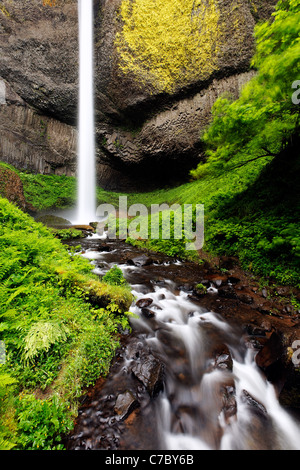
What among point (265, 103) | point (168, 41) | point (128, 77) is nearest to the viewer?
point (265, 103)

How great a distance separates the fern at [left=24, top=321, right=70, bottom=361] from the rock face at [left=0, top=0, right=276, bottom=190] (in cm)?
1939

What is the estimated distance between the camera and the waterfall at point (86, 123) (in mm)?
18781

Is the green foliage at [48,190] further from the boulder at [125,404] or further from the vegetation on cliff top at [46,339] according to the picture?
the boulder at [125,404]

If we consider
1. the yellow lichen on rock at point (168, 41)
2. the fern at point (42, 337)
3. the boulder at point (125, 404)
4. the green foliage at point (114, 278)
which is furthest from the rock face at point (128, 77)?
the boulder at point (125, 404)

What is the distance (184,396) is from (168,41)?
23.1 m

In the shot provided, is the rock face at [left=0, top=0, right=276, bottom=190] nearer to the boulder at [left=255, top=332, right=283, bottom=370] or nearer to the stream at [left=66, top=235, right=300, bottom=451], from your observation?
the stream at [left=66, top=235, right=300, bottom=451]

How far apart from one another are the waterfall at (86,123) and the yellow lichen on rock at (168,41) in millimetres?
4454

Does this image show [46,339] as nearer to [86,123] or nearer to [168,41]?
[168,41]

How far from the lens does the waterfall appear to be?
18781mm

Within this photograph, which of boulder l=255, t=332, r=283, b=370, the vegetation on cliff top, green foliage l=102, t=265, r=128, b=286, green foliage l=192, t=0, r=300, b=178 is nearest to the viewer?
the vegetation on cliff top

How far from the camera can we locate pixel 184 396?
2.54m

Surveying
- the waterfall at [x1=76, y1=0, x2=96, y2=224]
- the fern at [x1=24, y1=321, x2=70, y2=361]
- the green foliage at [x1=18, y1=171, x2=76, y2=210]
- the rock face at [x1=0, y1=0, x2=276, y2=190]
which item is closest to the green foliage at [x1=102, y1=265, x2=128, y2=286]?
the fern at [x1=24, y1=321, x2=70, y2=361]

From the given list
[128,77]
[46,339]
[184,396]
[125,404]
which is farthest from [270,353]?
[128,77]
